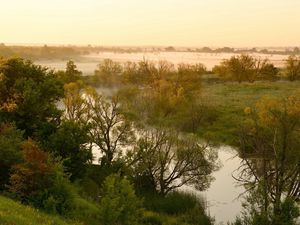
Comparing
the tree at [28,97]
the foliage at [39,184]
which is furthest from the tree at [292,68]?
the foliage at [39,184]

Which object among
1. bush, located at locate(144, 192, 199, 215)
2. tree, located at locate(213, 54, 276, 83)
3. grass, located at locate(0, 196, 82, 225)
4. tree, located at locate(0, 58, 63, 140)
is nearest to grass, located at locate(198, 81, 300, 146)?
tree, located at locate(213, 54, 276, 83)

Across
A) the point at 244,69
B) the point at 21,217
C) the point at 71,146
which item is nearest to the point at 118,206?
the point at 21,217

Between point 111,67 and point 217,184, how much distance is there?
57.4 meters

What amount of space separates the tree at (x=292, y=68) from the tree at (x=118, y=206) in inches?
3459

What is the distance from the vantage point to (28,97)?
32.0m

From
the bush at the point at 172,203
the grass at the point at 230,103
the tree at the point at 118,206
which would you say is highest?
the tree at the point at 118,206

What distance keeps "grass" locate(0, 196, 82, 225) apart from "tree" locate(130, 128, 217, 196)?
15739 millimetres

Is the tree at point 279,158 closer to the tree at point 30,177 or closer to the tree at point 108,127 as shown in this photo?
the tree at point 108,127

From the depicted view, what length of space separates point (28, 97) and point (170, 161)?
12591 millimetres

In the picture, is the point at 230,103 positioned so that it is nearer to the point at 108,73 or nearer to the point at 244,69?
the point at 108,73

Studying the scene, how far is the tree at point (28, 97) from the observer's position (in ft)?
106

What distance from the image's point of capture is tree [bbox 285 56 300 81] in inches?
3957

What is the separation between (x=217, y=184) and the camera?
36.0 m

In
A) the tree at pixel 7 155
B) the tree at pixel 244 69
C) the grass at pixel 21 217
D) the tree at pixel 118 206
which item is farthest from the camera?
the tree at pixel 244 69
